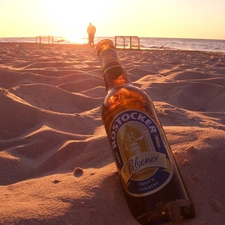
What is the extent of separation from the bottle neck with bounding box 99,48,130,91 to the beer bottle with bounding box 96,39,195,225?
0.26 meters

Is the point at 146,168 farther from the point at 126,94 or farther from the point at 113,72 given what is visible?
the point at 113,72

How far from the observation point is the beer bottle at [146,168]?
1.04m

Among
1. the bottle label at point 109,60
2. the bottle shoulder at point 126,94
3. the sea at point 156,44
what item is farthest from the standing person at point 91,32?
the bottle shoulder at point 126,94

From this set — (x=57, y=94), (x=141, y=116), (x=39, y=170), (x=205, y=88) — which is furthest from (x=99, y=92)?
(x=141, y=116)

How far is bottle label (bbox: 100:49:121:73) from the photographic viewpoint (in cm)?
152

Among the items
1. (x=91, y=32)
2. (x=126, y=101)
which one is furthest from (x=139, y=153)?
(x=91, y=32)

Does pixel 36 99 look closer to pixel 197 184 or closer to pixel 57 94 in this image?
pixel 57 94

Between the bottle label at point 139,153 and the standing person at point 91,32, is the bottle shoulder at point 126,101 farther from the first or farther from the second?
the standing person at point 91,32

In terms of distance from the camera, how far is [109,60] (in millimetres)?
1529

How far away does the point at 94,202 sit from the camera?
1.11 m

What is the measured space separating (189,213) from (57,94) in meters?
2.06

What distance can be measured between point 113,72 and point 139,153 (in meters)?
0.53

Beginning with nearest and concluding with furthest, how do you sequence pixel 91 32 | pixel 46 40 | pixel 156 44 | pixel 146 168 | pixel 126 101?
pixel 146 168
pixel 126 101
pixel 91 32
pixel 156 44
pixel 46 40

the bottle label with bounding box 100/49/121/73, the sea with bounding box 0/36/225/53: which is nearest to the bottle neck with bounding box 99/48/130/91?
the bottle label with bounding box 100/49/121/73
